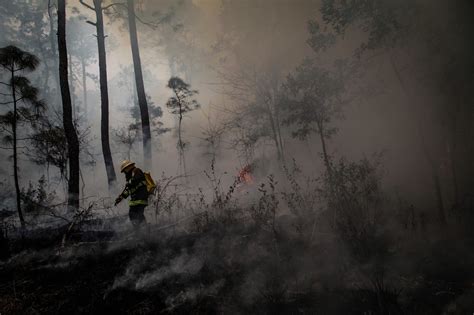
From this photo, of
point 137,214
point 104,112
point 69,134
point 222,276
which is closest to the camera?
point 222,276

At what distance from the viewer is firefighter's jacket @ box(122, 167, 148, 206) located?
5.82 m

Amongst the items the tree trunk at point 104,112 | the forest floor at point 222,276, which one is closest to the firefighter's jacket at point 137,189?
the forest floor at point 222,276

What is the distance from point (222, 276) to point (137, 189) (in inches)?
97.0

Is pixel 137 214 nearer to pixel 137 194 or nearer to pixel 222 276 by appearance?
pixel 137 194

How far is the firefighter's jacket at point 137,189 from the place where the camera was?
5820 millimetres

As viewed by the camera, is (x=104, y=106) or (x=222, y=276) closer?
(x=222, y=276)

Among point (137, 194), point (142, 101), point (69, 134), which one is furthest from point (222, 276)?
point (142, 101)

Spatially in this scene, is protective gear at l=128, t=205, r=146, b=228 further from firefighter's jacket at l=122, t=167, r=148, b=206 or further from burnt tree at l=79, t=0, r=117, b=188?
burnt tree at l=79, t=0, r=117, b=188

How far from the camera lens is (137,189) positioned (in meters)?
5.87

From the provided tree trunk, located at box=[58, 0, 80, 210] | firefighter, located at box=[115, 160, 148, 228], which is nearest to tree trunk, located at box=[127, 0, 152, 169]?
tree trunk, located at box=[58, 0, 80, 210]

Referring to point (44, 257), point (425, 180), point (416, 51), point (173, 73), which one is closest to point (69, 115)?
point (44, 257)

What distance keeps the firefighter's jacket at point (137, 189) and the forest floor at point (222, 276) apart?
2.16 ft

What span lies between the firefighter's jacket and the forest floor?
0.66 m

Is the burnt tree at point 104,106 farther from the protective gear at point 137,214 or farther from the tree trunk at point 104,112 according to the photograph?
the protective gear at point 137,214
